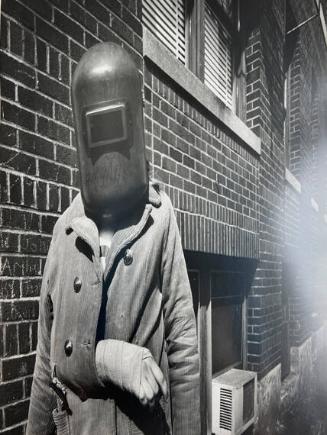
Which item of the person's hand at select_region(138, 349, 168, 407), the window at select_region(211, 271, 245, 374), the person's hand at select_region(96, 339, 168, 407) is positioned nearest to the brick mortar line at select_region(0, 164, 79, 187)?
the person's hand at select_region(96, 339, 168, 407)

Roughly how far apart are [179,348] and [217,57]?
3.60 metres

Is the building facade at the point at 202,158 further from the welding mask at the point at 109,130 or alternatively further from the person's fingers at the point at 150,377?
the person's fingers at the point at 150,377

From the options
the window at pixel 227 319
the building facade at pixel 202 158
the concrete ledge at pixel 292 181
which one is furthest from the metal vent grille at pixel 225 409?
the concrete ledge at pixel 292 181

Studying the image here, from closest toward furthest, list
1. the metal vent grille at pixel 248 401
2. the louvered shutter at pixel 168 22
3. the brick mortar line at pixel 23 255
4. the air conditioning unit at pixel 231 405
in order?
the brick mortar line at pixel 23 255 < the louvered shutter at pixel 168 22 < the air conditioning unit at pixel 231 405 < the metal vent grille at pixel 248 401

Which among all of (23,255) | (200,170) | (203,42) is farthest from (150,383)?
(203,42)

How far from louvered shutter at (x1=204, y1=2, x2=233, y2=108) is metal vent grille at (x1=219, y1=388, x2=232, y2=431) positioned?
302 centimetres

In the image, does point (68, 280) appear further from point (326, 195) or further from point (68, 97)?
point (326, 195)

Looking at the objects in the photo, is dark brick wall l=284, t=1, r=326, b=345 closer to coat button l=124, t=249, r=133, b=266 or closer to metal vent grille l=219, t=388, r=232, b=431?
metal vent grille l=219, t=388, r=232, b=431

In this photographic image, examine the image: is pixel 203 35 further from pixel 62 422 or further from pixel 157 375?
pixel 62 422

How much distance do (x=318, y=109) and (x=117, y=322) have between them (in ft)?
31.4

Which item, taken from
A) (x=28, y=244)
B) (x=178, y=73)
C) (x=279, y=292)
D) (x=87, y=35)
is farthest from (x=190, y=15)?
(x=279, y=292)

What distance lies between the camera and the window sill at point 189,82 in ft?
9.12

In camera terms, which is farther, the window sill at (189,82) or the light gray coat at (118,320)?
the window sill at (189,82)

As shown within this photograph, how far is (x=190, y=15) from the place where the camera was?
12.2 ft
